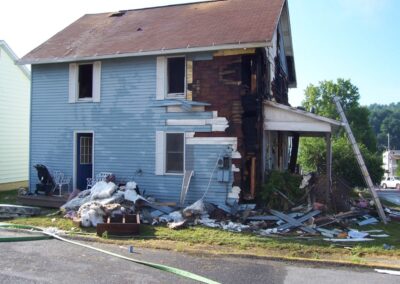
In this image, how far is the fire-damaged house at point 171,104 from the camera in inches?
521

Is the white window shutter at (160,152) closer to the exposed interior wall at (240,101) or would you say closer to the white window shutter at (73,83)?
the exposed interior wall at (240,101)

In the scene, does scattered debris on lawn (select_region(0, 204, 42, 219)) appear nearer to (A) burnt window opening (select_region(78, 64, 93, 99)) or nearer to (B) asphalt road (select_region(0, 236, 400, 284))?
(B) asphalt road (select_region(0, 236, 400, 284))

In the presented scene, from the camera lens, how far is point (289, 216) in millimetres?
11609

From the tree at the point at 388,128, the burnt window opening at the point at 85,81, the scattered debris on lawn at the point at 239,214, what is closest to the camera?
the scattered debris on lawn at the point at 239,214

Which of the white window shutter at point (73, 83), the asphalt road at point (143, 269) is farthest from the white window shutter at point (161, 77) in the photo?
the asphalt road at point (143, 269)

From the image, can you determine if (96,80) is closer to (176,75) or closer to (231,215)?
(176,75)

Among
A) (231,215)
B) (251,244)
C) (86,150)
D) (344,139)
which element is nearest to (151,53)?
(86,150)

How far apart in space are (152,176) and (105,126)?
7.99 ft

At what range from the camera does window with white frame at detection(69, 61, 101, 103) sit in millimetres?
15188

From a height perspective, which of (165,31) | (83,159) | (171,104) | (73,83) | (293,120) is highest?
(165,31)

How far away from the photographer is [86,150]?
52.1ft

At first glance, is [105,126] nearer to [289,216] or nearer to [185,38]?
[185,38]

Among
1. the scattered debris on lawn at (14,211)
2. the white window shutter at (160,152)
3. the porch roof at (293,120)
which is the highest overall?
the porch roof at (293,120)

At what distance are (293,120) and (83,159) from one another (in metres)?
7.54
